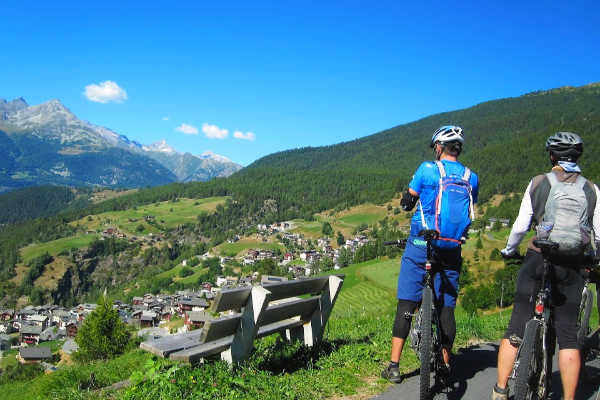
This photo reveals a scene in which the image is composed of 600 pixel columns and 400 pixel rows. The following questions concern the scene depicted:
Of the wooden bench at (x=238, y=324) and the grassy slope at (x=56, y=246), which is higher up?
the wooden bench at (x=238, y=324)

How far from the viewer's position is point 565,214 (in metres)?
3.62

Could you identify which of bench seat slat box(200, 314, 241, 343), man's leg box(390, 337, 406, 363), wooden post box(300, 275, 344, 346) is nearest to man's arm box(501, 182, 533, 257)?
man's leg box(390, 337, 406, 363)

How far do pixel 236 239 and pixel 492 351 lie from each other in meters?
170

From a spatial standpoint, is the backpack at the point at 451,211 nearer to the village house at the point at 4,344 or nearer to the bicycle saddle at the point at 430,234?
the bicycle saddle at the point at 430,234

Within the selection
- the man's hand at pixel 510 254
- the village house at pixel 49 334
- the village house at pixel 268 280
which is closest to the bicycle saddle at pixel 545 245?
the man's hand at pixel 510 254

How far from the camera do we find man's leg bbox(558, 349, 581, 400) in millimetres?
3676

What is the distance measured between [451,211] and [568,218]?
1045 millimetres

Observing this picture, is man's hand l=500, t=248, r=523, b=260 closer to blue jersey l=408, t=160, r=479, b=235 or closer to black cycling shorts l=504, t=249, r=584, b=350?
black cycling shorts l=504, t=249, r=584, b=350

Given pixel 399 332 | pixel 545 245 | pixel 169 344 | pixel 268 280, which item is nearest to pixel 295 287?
pixel 268 280

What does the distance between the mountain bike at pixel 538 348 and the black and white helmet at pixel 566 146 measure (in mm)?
875

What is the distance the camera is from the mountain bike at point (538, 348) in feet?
11.2

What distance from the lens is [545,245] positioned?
3.54 meters

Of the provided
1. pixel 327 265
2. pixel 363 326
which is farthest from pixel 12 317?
pixel 363 326

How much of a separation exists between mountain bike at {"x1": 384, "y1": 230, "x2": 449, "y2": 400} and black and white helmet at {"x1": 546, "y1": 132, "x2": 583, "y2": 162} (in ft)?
4.18
